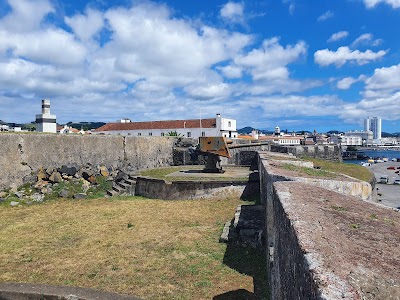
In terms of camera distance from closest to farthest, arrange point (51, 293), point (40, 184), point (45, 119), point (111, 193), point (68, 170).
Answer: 1. point (51, 293)
2. point (40, 184)
3. point (111, 193)
4. point (68, 170)
5. point (45, 119)

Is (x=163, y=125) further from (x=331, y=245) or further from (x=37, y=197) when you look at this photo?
(x=331, y=245)

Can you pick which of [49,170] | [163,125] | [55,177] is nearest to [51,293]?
[55,177]

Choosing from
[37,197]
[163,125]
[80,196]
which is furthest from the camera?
[163,125]

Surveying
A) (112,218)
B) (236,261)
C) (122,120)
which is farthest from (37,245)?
(122,120)

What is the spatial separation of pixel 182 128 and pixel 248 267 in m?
44.6

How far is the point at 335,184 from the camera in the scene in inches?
176

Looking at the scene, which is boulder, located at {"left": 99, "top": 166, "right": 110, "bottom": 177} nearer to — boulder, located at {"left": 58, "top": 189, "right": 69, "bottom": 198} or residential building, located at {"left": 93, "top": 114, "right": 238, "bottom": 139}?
boulder, located at {"left": 58, "top": 189, "right": 69, "bottom": 198}

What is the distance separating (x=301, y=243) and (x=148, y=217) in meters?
8.86

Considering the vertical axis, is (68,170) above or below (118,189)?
above

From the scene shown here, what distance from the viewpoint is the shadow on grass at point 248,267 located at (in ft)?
16.8

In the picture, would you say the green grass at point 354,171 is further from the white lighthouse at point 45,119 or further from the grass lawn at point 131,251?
the white lighthouse at point 45,119

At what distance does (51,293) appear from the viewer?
190 inches

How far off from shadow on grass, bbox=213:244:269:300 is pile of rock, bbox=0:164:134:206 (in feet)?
28.8

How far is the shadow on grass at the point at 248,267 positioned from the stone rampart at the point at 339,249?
2467mm
